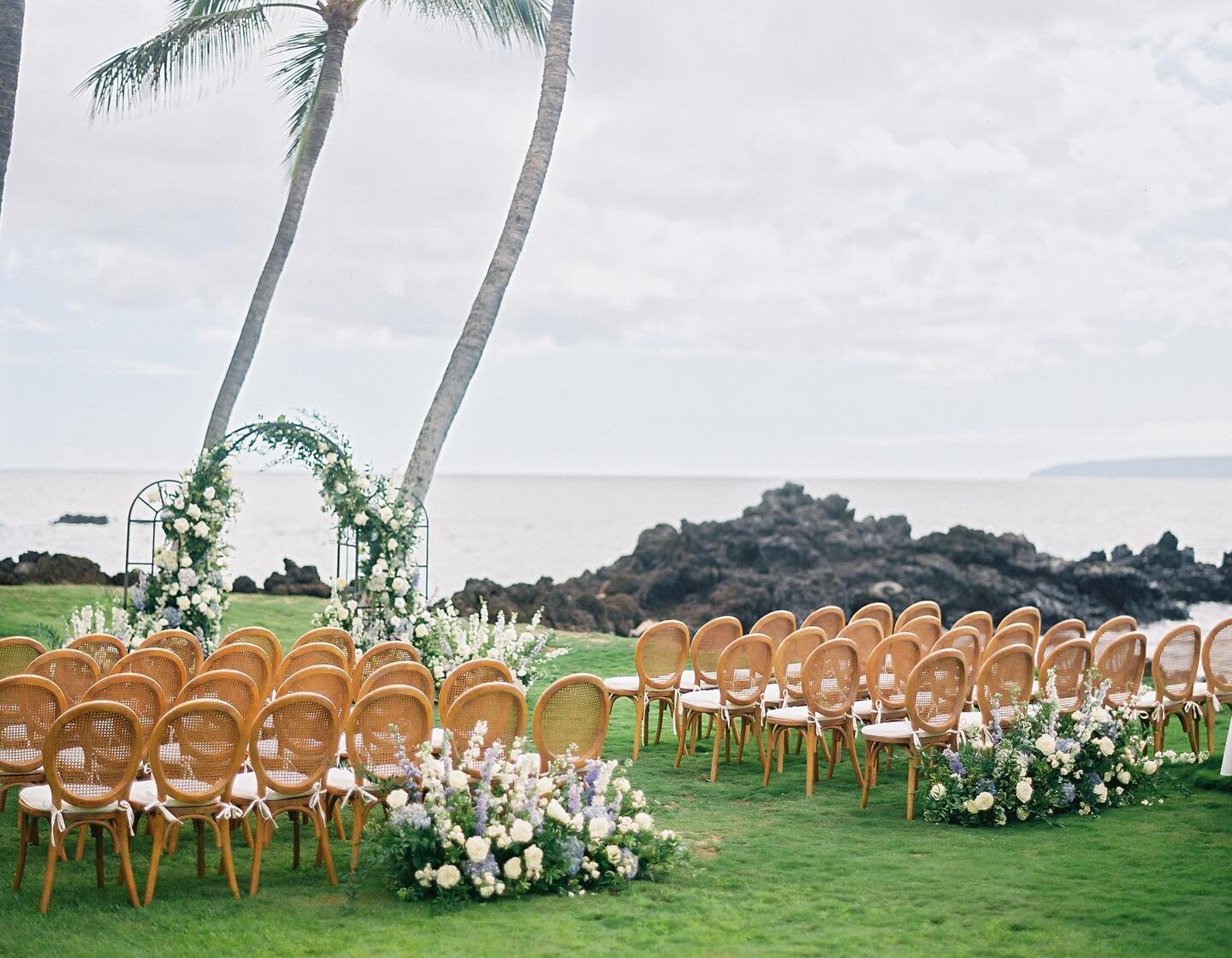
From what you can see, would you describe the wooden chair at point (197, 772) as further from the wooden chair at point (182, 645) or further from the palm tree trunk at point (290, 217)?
the palm tree trunk at point (290, 217)

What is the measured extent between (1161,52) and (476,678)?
28.2 metres

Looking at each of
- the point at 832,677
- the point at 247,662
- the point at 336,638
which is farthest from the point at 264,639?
the point at 832,677

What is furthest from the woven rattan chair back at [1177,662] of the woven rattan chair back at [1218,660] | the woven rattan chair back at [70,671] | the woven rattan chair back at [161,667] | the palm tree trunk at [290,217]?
the palm tree trunk at [290,217]

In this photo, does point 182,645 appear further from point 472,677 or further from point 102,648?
point 472,677

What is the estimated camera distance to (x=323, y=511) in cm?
1107

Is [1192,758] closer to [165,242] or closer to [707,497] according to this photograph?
[165,242]

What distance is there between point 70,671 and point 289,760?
215cm

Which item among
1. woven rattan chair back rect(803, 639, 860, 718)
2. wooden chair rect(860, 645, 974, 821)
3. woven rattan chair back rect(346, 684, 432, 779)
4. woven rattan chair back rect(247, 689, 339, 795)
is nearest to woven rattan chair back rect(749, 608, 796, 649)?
woven rattan chair back rect(803, 639, 860, 718)

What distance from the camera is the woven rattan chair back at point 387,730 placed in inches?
249

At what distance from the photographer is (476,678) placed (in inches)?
292

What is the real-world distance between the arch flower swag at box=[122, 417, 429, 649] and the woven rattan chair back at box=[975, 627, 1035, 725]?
5113 mm

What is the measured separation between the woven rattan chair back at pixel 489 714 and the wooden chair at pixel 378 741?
0.16 meters

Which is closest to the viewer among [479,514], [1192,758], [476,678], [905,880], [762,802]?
[905,880]

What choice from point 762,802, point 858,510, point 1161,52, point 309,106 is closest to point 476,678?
point 762,802
